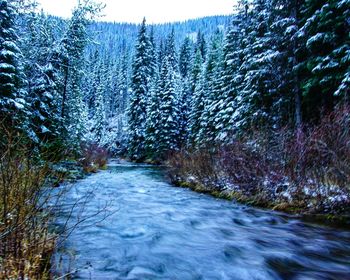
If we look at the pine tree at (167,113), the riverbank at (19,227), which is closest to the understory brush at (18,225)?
the riverbank at (19,227)

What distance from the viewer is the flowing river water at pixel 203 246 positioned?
4.96 meters

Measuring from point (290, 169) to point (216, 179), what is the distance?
4497mm

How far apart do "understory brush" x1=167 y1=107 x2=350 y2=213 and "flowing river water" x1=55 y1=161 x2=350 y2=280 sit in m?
0.93

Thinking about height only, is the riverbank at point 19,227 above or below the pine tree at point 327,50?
below

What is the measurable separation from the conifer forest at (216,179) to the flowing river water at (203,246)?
36mm

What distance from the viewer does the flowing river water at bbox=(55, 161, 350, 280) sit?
4.96 meters

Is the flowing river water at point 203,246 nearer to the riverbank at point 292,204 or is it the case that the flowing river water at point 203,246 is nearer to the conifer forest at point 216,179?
the conifer forest at point 216,179

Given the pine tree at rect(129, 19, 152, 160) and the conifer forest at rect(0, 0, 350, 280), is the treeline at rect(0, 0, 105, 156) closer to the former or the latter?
the conifer forest at rect(0, 0, 350, 280)

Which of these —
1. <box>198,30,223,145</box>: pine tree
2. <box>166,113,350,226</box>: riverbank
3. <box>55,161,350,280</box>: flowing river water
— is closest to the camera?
<box>55,161,350,280</box>: flowing river water

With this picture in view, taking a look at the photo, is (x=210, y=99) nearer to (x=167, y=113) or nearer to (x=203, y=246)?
(x=167, y=113)

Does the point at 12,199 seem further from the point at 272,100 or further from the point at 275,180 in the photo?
the point at 272,100

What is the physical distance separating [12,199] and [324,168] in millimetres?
7653

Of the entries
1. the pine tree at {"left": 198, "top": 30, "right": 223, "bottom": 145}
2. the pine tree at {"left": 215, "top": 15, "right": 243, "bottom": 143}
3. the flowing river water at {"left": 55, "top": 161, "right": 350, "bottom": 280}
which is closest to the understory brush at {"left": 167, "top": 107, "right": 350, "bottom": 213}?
the flowing river water at {"left": 55, "top": 161, "right": 350, "bottom": 280}

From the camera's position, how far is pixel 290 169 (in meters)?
9.74
